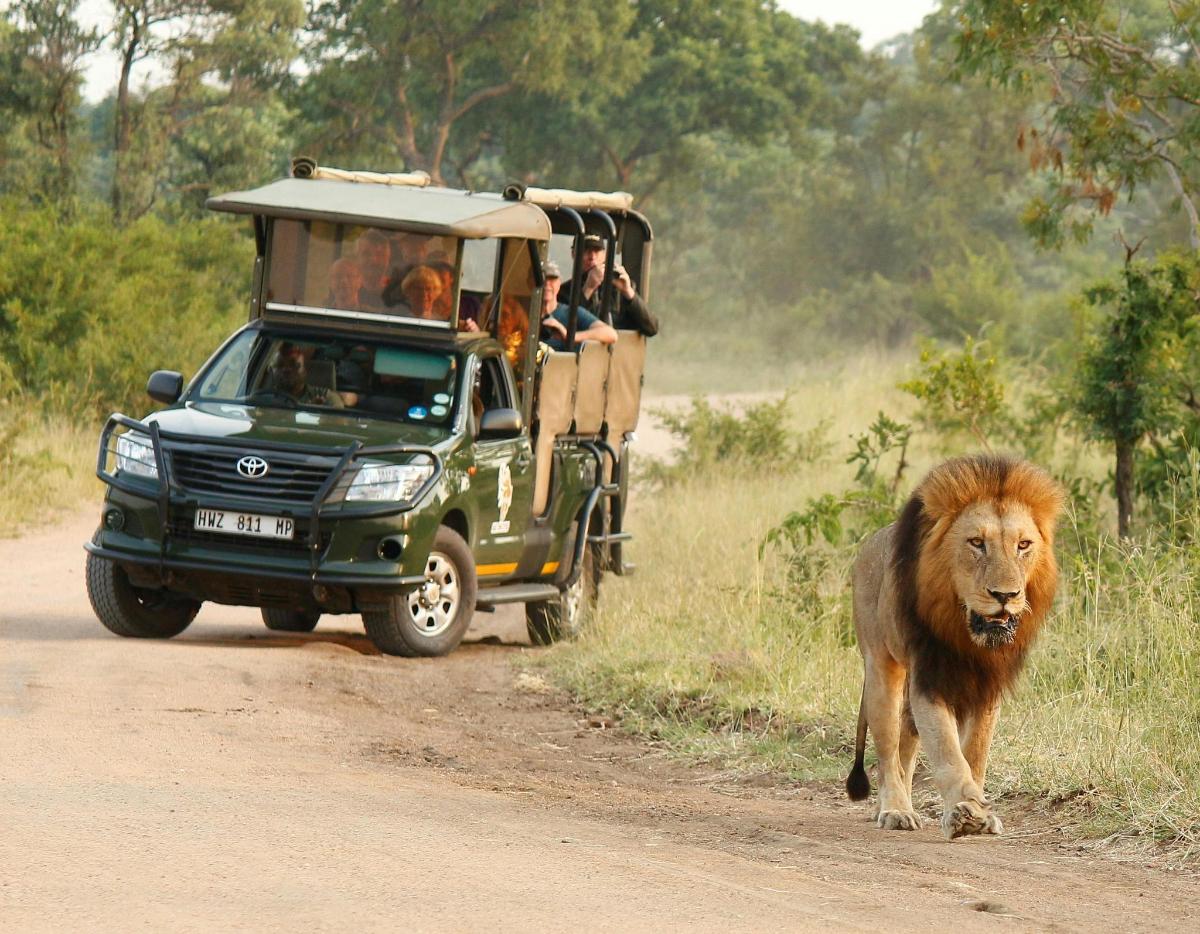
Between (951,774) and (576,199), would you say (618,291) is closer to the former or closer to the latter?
(576,199)

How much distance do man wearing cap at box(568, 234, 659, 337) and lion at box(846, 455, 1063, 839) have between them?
6513 millimetres

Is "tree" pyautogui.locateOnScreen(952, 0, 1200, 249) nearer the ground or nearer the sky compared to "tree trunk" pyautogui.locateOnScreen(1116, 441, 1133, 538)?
nearer the sky

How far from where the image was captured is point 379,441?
10.4 metres

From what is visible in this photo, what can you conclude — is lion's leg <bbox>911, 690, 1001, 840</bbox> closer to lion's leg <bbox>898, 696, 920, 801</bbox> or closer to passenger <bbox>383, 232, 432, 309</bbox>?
lion's leg <bbox>898, 696, 920, 801</bbox>

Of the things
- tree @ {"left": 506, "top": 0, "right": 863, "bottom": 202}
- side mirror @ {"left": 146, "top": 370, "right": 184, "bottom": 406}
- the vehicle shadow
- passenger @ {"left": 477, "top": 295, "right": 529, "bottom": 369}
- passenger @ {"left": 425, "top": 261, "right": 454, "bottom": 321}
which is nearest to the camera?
the vehicle shadow

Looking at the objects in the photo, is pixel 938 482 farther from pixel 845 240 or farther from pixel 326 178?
pixel 845 240

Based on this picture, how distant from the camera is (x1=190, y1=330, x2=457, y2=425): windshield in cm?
1096

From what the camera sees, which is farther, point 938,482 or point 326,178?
point 326,178

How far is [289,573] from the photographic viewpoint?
32.5 feet

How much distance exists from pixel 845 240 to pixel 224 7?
21.6 metres

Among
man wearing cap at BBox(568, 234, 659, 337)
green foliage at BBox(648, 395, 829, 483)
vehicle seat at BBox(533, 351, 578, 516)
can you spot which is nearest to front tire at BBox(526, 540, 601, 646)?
vehicle seat at BBox(533, 351, 578, 516)

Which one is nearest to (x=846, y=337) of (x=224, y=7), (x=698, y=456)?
(x=224, y=7)

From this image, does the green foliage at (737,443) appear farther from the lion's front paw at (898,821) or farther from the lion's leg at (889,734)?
the lion's front paw at (898,821)

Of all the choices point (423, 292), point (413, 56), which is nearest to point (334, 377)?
point (423, 292)
